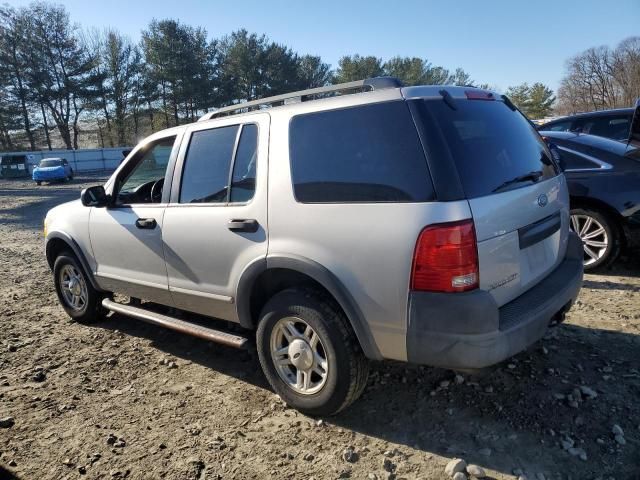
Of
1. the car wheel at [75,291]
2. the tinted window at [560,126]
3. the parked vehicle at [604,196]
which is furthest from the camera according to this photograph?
the tinted window at [560,126]

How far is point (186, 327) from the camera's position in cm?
350

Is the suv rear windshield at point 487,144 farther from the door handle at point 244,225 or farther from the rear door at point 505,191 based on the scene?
the door handle at point 244,225

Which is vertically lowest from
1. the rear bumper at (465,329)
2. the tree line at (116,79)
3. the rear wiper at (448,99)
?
the rear bumper at (465,329)

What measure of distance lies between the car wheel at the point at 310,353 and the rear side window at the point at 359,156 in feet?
2.11

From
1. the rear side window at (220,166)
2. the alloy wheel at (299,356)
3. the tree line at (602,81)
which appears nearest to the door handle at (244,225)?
the rear side window at (220,166)

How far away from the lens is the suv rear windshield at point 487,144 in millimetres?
2391

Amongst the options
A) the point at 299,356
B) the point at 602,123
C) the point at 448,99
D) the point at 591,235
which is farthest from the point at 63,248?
the point at 602,123

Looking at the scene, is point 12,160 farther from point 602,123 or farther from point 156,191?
point 602,123

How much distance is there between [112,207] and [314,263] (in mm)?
2311

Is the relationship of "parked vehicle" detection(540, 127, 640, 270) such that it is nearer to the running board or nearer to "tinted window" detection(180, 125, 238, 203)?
"tinted window" detection(180, 125, 238, 203)

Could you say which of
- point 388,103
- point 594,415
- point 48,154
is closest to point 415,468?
point 594,415

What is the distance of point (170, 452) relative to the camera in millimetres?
2711

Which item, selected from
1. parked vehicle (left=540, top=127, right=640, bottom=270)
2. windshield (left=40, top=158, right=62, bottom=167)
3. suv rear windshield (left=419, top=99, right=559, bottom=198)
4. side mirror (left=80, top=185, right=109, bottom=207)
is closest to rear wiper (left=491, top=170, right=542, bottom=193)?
suv rear windshield (left=419, top=99, right=559, bottom=198)

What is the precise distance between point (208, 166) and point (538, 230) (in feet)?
7.43
